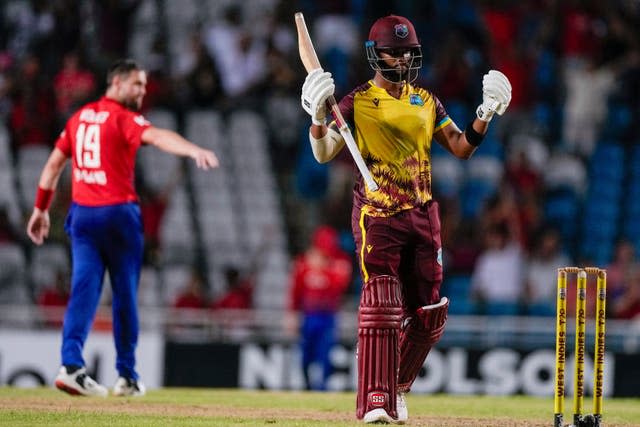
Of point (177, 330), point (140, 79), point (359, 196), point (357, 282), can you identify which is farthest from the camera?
point (357, 282)

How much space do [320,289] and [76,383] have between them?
19.1 ft

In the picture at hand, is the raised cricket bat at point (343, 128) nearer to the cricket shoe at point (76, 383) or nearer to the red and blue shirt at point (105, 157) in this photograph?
the red and blue shirt at point (105, 157)

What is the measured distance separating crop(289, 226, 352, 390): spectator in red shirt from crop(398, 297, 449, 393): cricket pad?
21.3 feet

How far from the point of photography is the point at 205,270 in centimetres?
1677

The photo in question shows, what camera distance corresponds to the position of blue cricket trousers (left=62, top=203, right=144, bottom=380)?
375 inches

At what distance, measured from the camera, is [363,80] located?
17672 mm

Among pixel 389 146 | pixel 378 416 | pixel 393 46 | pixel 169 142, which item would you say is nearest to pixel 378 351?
pixel 378 416

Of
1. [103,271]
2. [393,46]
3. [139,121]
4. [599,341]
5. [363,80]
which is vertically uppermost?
[363,80]

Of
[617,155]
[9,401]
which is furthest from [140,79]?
[617,155]

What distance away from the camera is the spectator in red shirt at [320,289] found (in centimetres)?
1479

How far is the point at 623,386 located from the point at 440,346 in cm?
187

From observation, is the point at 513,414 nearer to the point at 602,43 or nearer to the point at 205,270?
the point at 205,270

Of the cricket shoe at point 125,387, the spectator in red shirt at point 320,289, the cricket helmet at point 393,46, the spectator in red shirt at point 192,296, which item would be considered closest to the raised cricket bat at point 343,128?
the cricket helmet at point 393,46

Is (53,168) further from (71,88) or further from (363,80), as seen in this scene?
(363,80)
